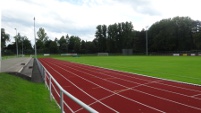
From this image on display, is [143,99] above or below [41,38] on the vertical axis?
below

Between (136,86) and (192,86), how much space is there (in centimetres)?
260

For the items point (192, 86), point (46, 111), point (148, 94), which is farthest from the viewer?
point (192, 86)

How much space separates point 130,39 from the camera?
10669 cm

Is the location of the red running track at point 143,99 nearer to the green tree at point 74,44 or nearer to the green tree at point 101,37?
the green tree at point 74,44

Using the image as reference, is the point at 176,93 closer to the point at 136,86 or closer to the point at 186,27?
the point at 136,86

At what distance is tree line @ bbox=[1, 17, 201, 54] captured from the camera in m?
83.9

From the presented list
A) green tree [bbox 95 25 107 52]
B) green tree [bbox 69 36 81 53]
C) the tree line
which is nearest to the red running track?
the tree line

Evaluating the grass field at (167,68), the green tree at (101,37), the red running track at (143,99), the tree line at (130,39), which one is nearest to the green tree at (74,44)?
the tree line at (130,39)

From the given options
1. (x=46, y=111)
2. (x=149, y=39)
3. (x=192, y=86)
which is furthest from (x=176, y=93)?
(x=149, y=39)

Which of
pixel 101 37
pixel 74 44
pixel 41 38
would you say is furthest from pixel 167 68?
pixel 41 38

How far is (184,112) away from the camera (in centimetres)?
803

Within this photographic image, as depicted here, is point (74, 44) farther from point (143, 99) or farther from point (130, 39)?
point (143, 99)

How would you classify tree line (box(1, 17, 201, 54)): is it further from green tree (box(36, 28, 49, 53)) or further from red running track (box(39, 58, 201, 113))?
red running track (box(39, 58, 201, 113))

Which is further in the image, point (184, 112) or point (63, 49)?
point (63, 49)
